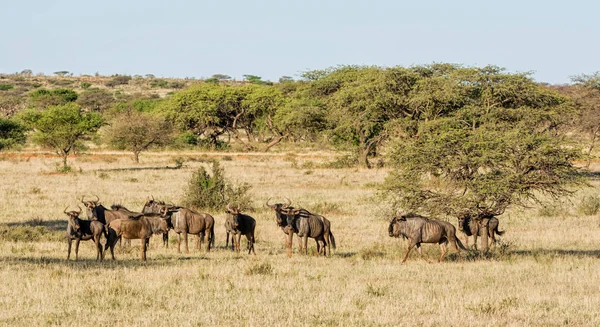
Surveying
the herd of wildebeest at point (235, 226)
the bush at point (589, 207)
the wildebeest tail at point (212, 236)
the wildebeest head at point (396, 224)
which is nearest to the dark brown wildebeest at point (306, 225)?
the herd of wildebeest at point (235, 226)

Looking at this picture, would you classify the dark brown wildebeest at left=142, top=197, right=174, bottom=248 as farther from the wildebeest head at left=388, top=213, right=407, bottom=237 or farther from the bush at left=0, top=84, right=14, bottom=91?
the bush at left=0, top=84, right=14, bottom=91

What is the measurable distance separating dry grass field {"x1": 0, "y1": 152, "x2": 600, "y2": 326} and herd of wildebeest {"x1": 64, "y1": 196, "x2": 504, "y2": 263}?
415mm

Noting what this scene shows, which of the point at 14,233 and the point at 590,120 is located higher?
the point at 590,120

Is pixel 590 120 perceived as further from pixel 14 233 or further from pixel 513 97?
pixel 14 233

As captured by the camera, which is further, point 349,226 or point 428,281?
point 349,226

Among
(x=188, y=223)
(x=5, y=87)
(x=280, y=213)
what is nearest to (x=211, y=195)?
(x=188, y=223)

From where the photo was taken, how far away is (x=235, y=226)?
17.2 m

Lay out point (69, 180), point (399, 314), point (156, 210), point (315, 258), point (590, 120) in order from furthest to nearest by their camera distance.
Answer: point (590, 120) < point (69, 180) < point (156, 210) < point (315, 258) < point (399, 314)

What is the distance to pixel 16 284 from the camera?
1297cm

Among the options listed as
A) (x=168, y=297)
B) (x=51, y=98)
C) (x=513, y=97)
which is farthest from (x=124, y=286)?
(x=51, y=98)

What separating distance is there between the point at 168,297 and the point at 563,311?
572 centimetres

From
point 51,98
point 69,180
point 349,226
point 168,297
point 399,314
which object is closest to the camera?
point 399,314

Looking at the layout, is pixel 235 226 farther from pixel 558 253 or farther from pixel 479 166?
pixel 558 253

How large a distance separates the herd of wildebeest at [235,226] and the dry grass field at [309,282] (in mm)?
415
